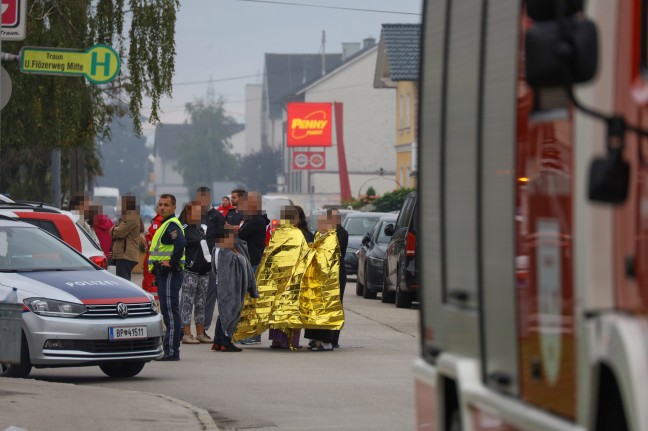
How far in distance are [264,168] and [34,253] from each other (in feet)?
388

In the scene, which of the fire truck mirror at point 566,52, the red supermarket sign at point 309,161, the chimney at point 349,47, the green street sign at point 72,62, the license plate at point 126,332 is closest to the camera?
the fire truck mirror at point 566,52

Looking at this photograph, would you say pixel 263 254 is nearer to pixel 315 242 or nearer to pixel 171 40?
pixel 315 242

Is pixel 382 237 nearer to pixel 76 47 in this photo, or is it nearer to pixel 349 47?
pixel 76 47

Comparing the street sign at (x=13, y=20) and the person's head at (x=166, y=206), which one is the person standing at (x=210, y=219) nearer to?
the person's head at (x=166, y=206)

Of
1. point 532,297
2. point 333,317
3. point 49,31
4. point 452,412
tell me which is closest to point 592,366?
point 532,297

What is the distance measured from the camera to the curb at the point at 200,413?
434 inches

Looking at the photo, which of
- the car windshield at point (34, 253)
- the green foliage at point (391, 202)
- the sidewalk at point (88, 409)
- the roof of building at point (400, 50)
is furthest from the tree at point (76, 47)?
the roof of building at point (400, 50)

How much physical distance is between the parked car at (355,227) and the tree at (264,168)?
94.4 metres

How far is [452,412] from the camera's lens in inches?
271

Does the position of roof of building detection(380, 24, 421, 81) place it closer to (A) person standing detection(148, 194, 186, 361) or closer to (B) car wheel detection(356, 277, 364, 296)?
(B) car wheel detection(356, 277, 364, 296)

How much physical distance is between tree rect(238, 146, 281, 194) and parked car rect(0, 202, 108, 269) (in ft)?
367

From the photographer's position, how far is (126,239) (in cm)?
2188

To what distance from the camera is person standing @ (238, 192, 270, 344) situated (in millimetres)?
19391

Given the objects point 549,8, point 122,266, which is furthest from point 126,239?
point 549,8
